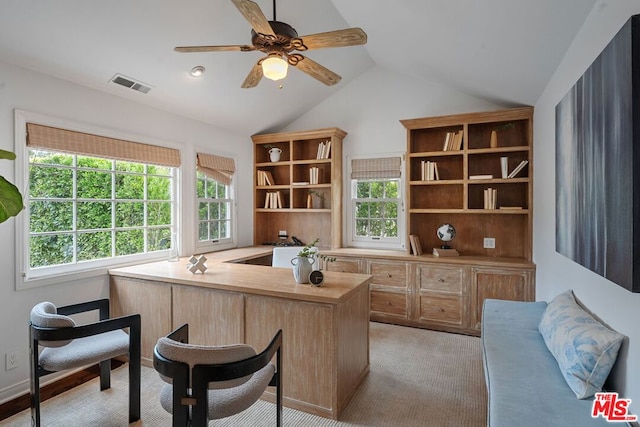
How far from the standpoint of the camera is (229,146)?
4.69m

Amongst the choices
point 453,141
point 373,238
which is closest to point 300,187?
point 373,238

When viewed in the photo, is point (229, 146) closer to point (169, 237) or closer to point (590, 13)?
point (169, 237)

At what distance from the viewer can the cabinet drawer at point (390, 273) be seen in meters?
4.00

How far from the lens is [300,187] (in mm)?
4949

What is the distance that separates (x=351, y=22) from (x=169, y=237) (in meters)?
2.96

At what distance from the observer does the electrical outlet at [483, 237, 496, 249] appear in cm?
A: 406

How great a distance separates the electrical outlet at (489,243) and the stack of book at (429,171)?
928 millimetres

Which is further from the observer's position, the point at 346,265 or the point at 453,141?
the point at 346,265

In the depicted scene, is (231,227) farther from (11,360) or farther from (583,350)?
(583,350)

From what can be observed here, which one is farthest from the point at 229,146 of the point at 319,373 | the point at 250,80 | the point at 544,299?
the point at 544,299

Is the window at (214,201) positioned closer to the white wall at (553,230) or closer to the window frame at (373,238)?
the window frame at (373,238)

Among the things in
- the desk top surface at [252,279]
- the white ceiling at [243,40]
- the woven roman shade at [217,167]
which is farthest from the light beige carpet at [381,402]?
the white ceiling at [243,40]

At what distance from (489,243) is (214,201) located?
11.3 ft

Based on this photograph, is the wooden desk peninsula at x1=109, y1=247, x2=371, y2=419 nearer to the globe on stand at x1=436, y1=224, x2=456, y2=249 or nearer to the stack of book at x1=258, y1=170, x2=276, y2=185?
the globe on stand at x1=436, y1=224, x2=456, y2=249
